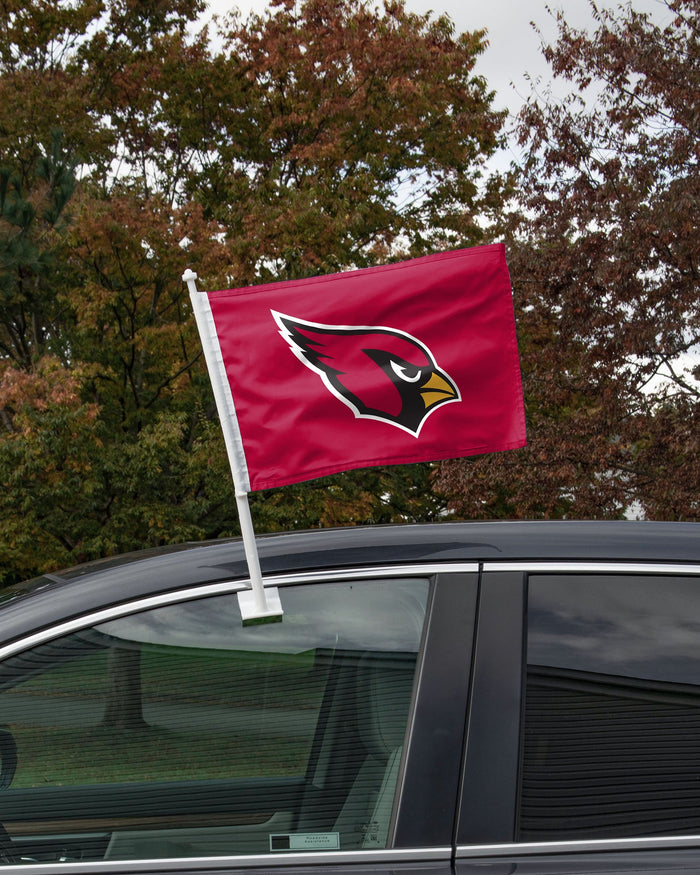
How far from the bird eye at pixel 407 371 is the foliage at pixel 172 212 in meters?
10.9

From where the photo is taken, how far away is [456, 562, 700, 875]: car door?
63.1 inches

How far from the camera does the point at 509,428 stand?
87.9 inches

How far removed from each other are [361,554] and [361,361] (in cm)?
49

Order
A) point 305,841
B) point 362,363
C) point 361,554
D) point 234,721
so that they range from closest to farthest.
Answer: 1. point 305,841
2. point 234,721
3. point 361,554
4. point 362,363

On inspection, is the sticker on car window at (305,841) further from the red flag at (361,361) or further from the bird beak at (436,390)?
the bird beak at (436,390)

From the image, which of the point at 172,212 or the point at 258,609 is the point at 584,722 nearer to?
the point at 258,609

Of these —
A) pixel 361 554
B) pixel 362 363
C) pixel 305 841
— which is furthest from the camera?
pixel 362 363

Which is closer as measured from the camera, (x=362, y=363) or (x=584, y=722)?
(x=584, y=722)

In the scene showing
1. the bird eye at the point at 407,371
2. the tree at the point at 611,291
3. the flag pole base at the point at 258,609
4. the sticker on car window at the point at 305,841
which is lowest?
the sticker on car window at the point at 305,841

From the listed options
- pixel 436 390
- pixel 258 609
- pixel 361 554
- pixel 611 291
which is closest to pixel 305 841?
pixel 258 609

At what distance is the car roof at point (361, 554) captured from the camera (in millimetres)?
1836

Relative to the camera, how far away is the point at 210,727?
177cm

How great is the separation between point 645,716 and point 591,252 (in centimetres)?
1302

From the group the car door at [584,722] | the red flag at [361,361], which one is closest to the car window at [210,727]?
the car door at [584,722]
